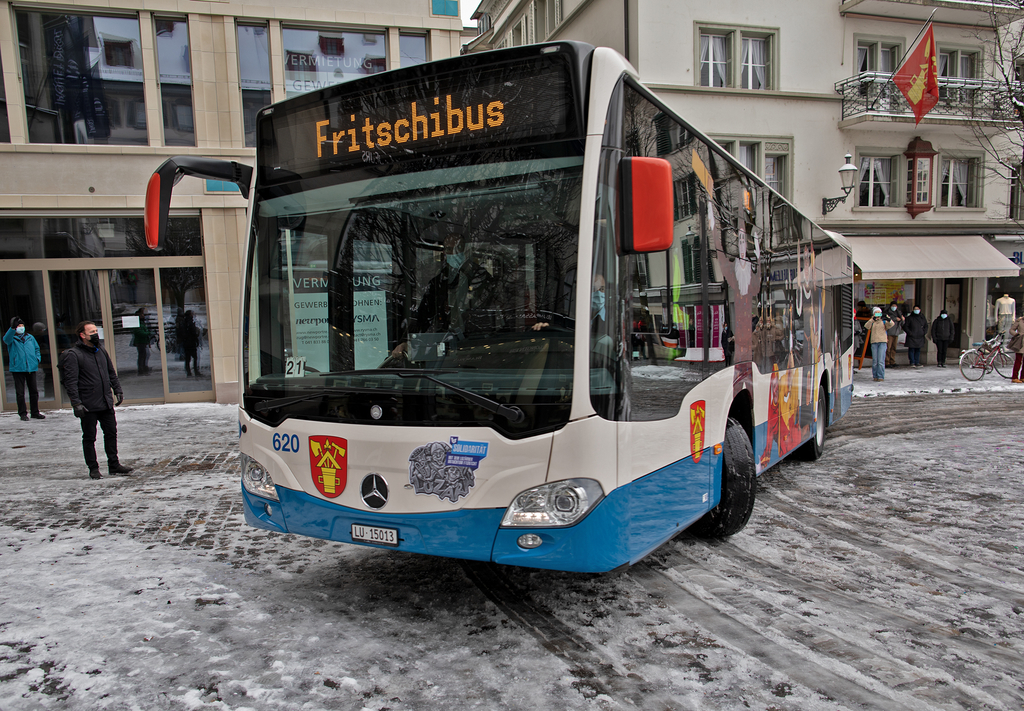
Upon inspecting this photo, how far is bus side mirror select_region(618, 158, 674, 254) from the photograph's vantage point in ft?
10.4

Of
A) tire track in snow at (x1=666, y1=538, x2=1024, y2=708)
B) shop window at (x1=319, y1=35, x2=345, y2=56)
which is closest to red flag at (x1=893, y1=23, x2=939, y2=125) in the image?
shop window at (x1=319, y1=35, x2=345, y2=56)

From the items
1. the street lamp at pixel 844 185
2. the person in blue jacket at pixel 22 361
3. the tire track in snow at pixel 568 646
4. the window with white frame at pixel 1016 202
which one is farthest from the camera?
the window with white frame at pixel 1016 202

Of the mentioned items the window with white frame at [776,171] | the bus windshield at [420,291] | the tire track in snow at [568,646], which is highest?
the window with white frame at [776,171]

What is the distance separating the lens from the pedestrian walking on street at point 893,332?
70.9 feet

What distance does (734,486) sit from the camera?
16.2 ft

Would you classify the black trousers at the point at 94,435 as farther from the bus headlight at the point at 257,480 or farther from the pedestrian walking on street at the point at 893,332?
the pedestrian walking on street at the point at 893,332

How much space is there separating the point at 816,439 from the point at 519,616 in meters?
5.74

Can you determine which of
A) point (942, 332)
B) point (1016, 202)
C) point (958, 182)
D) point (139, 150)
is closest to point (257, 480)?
point (139, 150)

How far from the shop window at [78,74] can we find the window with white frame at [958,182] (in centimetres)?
2442

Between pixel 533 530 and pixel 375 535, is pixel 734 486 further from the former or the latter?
pixel 375 535

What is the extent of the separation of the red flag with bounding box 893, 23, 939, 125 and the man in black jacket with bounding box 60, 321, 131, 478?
827 inches

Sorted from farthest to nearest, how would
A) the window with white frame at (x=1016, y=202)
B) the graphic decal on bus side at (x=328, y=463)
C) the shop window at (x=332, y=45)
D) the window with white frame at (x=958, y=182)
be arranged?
the window with white frame at (x=1016, y=202) < the window with white frame at (x=958, y=182) < the shop window at (x=332, y=45) < the graphic decal on bus side at (x=328, y=463)

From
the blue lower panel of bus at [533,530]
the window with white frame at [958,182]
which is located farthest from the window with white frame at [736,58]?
the blue lower panel of bus at [533,530]

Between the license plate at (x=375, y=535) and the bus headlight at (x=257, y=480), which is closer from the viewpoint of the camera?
the license plate at (x=375, y=535)
